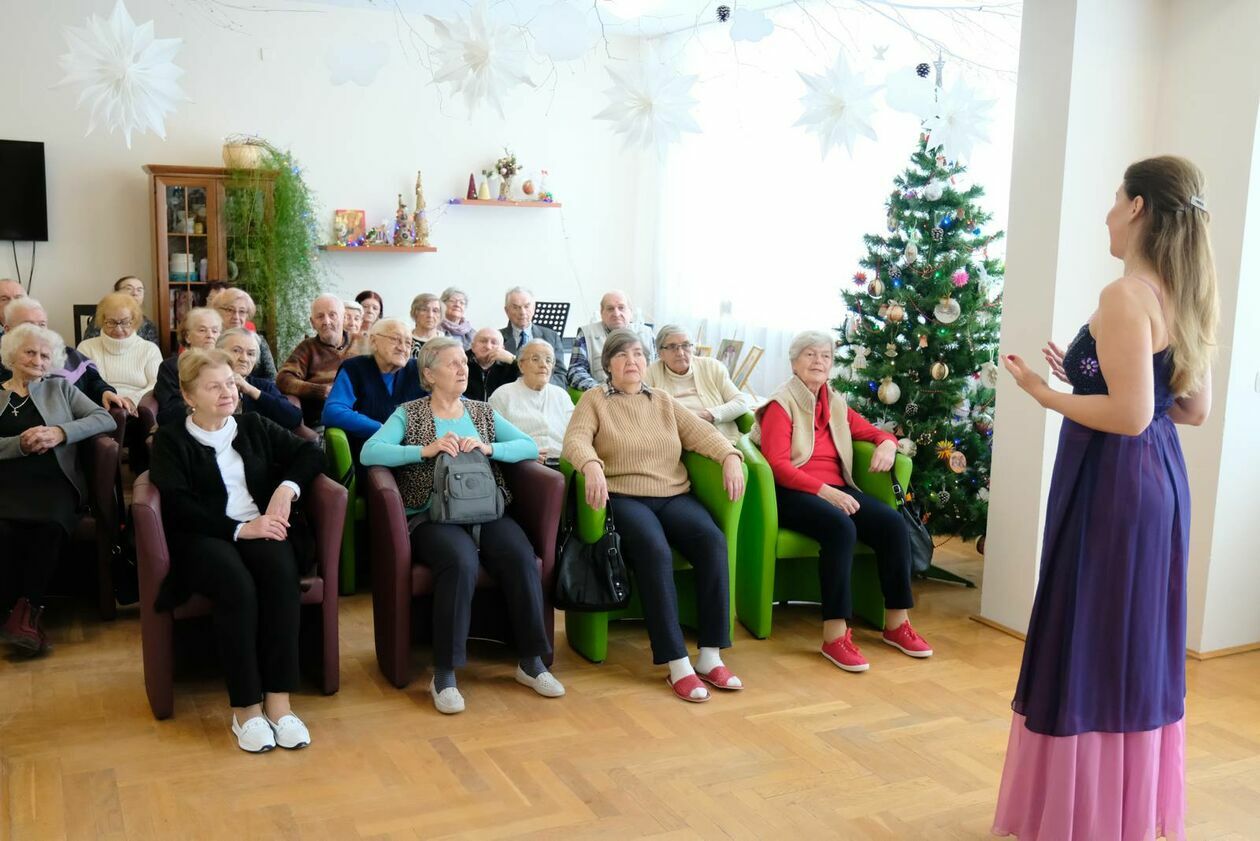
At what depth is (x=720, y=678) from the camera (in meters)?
3.80

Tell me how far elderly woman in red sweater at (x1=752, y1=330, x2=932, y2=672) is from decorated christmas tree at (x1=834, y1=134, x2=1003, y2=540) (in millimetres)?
872

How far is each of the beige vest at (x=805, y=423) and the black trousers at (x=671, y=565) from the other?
1.82 ft

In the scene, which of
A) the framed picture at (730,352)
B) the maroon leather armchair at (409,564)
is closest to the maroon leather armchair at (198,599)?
the maroon leather armchair at (409,564)

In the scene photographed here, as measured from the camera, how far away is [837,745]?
11.0ft

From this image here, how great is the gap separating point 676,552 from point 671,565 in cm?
16

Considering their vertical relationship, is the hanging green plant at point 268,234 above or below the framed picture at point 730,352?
above

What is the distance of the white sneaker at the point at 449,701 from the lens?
3.53 m

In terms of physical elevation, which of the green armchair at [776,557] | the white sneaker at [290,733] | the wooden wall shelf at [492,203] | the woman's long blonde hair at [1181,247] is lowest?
the white sneaker at [290,733]

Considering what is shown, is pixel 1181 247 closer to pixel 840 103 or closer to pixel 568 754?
pixel 840 103

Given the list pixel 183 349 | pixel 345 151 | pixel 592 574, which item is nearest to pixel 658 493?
pixel 592 574

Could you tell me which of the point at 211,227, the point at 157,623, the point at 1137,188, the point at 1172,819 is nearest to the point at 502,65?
the point at 1137,188

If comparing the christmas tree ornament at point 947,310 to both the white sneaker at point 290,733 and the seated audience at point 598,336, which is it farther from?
the white sneaker at point 290,733

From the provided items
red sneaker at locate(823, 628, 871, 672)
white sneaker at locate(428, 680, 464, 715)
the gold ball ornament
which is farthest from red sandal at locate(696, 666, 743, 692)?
the gold ball ornament

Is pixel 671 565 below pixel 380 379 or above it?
below
